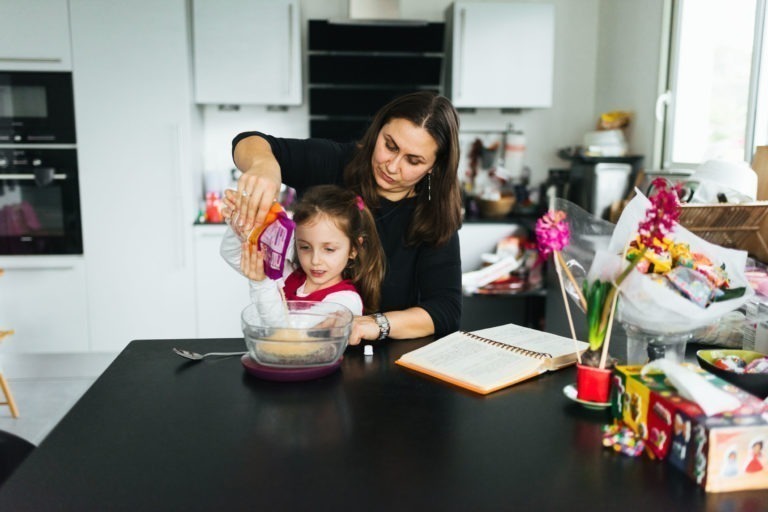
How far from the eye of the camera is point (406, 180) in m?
1.70

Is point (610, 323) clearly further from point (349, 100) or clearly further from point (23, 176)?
point (23, 176)

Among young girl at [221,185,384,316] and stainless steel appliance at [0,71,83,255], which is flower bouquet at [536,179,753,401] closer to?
young girl at [221,185,384,316]

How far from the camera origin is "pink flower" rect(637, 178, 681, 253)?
0.98m

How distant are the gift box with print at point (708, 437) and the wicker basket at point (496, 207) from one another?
2607 millimetres

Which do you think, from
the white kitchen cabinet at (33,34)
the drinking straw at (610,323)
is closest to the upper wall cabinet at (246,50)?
the white kitchen cabinet at (33,34)

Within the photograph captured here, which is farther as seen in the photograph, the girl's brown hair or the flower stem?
the girl's brown hair

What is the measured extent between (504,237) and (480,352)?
7.42ft

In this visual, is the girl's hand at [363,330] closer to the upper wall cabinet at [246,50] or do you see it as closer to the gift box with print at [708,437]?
the gift box with print at [708,437]

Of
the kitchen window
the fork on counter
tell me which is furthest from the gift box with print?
the kitchen window

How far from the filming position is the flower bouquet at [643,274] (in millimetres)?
997

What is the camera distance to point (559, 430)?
3.30 feet

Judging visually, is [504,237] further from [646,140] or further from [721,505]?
[721,505]

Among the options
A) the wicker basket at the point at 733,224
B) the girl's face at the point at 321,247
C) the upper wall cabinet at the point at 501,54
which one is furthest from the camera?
the upper wall cabinet at the point at 501,54

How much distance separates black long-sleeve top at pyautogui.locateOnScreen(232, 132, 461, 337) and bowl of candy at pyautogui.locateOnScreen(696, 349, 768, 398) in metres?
0.65
